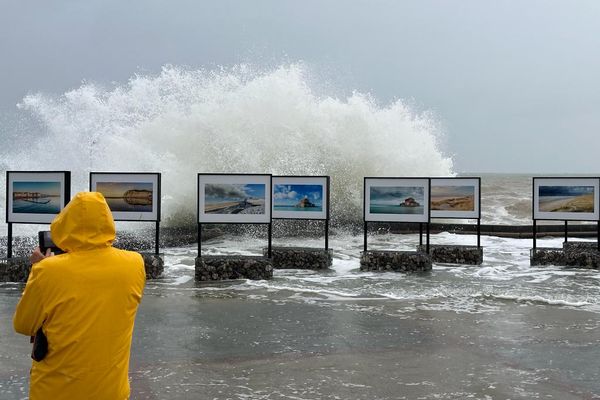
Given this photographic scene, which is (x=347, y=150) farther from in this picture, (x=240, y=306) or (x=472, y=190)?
(x=240, y=306)

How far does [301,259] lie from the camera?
429 inches

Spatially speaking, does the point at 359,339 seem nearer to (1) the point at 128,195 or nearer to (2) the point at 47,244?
(2) the point at 47,244

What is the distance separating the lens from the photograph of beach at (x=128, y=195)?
10008mm

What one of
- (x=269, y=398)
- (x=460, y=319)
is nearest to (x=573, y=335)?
(x=460, y=319)

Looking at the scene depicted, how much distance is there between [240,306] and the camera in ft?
24.4

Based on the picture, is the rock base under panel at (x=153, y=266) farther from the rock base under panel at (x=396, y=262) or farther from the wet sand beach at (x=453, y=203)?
the wet sand beach at (x=453, y=203)

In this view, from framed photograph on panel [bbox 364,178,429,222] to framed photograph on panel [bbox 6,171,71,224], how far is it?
5201 millimetres

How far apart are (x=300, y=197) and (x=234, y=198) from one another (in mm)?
1463

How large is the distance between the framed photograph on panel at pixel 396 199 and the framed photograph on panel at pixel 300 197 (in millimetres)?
859

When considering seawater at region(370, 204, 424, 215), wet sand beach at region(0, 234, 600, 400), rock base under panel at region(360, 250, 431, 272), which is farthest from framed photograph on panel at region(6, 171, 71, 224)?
seawater at region(370, 204, 424, 215)

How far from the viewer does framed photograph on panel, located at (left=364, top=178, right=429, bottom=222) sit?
11.1m

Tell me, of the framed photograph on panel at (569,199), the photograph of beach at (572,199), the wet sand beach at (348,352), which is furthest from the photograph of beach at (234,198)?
the photograph of beach at (572,199)

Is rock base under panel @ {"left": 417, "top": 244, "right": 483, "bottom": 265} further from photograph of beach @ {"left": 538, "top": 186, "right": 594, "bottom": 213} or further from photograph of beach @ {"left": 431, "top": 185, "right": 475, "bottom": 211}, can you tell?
photograph of beach @ {"left": 538, "top": 186, "right": 594, "bottom": 213}

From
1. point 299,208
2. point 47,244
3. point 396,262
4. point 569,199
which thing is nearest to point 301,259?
A: point 299,208
